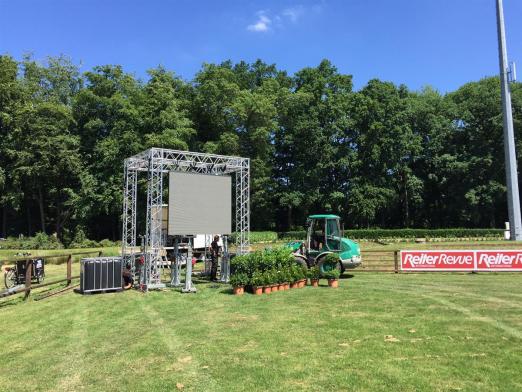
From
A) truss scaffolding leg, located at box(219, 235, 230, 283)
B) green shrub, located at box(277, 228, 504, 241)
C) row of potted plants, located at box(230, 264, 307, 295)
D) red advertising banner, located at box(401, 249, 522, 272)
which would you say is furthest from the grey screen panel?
green shrub, located at box(277, 228, 504, 241)

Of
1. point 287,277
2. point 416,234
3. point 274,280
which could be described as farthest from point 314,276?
point 416,234

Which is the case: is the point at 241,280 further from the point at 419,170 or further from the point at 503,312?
the point at 419,170

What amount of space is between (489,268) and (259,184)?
28.6 metres

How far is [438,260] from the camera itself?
18688 millimetres

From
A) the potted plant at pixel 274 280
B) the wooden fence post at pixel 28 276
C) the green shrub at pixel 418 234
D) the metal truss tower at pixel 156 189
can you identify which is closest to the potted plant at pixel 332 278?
the potted plant at pixel 274 280

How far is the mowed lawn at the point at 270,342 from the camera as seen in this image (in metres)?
5.68

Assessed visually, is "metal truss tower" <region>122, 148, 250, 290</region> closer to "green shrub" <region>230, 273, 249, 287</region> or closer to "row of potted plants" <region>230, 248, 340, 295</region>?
"row of potted plants" <region>230, 248, 340, 295</region>

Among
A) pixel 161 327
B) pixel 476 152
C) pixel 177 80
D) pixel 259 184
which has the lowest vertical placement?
pixel 161 327

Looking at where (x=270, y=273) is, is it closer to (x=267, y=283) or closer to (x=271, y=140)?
(x=267, y=283)

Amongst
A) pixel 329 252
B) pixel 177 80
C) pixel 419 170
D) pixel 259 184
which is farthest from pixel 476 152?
pixel 329 252

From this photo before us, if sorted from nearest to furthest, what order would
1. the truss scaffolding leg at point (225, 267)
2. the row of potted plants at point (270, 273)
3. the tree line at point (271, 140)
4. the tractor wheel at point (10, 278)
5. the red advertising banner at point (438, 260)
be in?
the row of potted plants at point (270, 273) → the truss scaffolding leg at point (225, 267) → the tractor wheel at point (10, 278) → the red advertising banner at point (438, 260) → the tree line at point (271, 140)

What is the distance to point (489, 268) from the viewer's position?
59.6 ft

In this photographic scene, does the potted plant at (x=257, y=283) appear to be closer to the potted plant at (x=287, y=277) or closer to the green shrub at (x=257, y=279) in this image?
the green shrub at (x=257, y=279)

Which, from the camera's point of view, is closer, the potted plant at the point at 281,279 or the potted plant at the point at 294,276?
the potted plant at the point at 281,279
